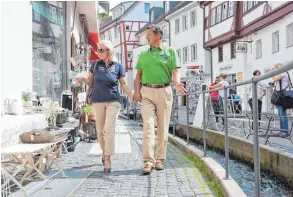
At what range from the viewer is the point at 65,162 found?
6.78 metres

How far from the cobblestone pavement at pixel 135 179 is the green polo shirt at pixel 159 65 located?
115 centimetres

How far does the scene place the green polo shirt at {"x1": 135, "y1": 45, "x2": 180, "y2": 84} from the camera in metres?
5.87

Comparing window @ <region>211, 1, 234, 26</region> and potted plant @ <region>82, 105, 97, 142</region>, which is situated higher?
window @ <region>211, 1, 234, 26</region>

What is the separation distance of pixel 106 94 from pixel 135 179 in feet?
3.83

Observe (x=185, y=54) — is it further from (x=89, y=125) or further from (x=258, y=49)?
(x=89, y=125)

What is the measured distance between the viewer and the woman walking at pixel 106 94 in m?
5.93

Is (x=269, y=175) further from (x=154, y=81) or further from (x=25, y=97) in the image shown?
(x=25, y=97)

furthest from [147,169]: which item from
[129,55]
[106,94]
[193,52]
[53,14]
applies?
[129,55]

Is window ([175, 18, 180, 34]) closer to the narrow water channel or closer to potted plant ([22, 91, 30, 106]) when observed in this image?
the narrow water channel

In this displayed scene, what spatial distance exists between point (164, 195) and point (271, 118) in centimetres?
136

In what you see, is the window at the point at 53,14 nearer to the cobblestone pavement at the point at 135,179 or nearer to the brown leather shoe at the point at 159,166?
the cobblestone pavement at the point at 135,179

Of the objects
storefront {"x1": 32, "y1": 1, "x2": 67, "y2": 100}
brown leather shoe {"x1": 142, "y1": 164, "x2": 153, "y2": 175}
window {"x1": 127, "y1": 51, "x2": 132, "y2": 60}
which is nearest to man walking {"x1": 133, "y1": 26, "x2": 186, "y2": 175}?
brown leather shoe {"x1": 142, "y1": 164, "x2": 153, "y2": 175}

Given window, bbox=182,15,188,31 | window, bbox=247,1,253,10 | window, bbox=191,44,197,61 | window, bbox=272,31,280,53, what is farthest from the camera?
window, bbox=182,15,188,31

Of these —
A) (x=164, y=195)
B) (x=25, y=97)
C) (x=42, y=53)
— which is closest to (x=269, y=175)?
(x=164, y=195)
